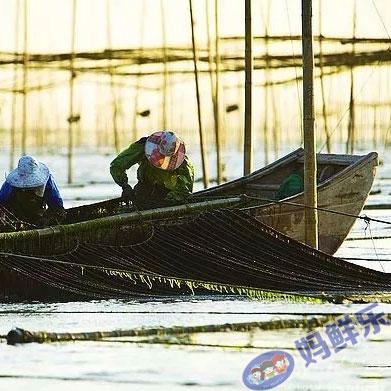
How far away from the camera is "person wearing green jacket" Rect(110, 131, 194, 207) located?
39.3 ft

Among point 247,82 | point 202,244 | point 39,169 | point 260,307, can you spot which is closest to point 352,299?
point 260,307

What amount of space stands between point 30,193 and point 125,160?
3.43ft

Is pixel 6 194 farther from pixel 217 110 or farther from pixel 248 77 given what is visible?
pixel 217 110

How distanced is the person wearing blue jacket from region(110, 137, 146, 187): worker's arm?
725mm

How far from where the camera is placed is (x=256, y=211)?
1207 cm

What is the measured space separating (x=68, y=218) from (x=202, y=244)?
1.43 metres

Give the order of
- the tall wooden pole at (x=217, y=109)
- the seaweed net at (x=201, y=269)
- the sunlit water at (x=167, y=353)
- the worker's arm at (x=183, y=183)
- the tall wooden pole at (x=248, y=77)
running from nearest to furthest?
the sunlit water at (x=167, y=353)
the seaweed net at (x=201, y=269)
the worker's arm at (x=183, y=183)
the tall wooden pole at (x=248, y=77)
the tall wooden pole at (x=217, y=109)

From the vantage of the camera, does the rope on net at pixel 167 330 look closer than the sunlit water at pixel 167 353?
No

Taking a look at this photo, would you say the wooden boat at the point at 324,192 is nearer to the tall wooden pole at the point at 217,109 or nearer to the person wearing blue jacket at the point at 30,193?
the person wearing blue jacket at the point at 30,193

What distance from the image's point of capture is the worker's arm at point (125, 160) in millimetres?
12133

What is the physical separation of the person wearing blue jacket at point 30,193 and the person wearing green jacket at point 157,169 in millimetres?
743

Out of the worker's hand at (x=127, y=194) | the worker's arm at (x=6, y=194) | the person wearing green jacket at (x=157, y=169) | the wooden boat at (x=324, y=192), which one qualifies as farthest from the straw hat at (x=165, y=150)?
the worker's arm at (x=6, y=194)

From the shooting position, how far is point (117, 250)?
427 inches

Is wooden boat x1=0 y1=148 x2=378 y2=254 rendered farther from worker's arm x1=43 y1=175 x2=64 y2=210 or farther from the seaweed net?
worker's arm x1=43 y1=175 x2=64 y2=210
